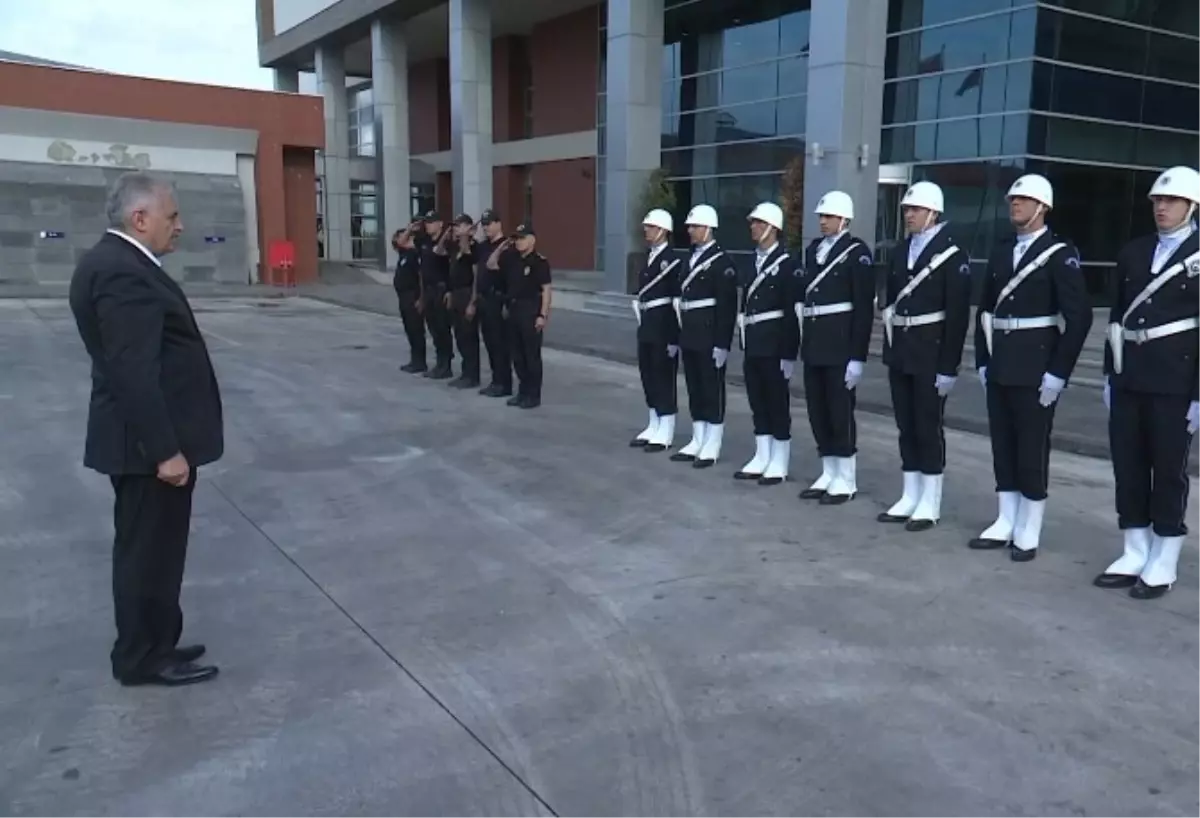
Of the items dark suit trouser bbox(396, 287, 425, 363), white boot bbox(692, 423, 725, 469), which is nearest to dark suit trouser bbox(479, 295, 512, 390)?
dark suit trouser bbox(396, 287, 425, 363)

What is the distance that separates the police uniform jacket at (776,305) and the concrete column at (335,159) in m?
27.7

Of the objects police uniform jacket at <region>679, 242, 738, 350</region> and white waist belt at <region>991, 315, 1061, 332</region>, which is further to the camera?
police uniform jacket at <region>679, 242, 738, 350</region>

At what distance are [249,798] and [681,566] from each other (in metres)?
2.63

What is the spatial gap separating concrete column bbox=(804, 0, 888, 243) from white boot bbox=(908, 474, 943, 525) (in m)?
9.83

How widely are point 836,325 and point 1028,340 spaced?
4.30ft

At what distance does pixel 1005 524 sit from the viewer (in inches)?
221

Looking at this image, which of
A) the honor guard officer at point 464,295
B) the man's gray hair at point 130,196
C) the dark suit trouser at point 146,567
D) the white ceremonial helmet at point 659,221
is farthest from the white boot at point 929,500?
the honor guard officer at point 464,295

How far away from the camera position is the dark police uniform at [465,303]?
1112 cm

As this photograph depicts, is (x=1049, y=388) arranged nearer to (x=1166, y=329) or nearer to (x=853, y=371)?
(x=1166, y=329)

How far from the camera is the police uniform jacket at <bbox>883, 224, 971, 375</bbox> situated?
570cm

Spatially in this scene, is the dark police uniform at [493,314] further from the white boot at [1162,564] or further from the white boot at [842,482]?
the white boot at [1162,564]

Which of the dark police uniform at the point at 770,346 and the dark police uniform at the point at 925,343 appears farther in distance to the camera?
the dark police uniform at the point at 770,346

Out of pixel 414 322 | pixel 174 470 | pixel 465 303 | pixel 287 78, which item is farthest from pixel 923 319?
pixel 287 78

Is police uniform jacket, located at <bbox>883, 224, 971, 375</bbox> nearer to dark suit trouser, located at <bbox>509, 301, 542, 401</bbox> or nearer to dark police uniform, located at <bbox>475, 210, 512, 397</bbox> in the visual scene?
dark suit trouser, located at <bbox>509, 301, 542, 401</bbox>
